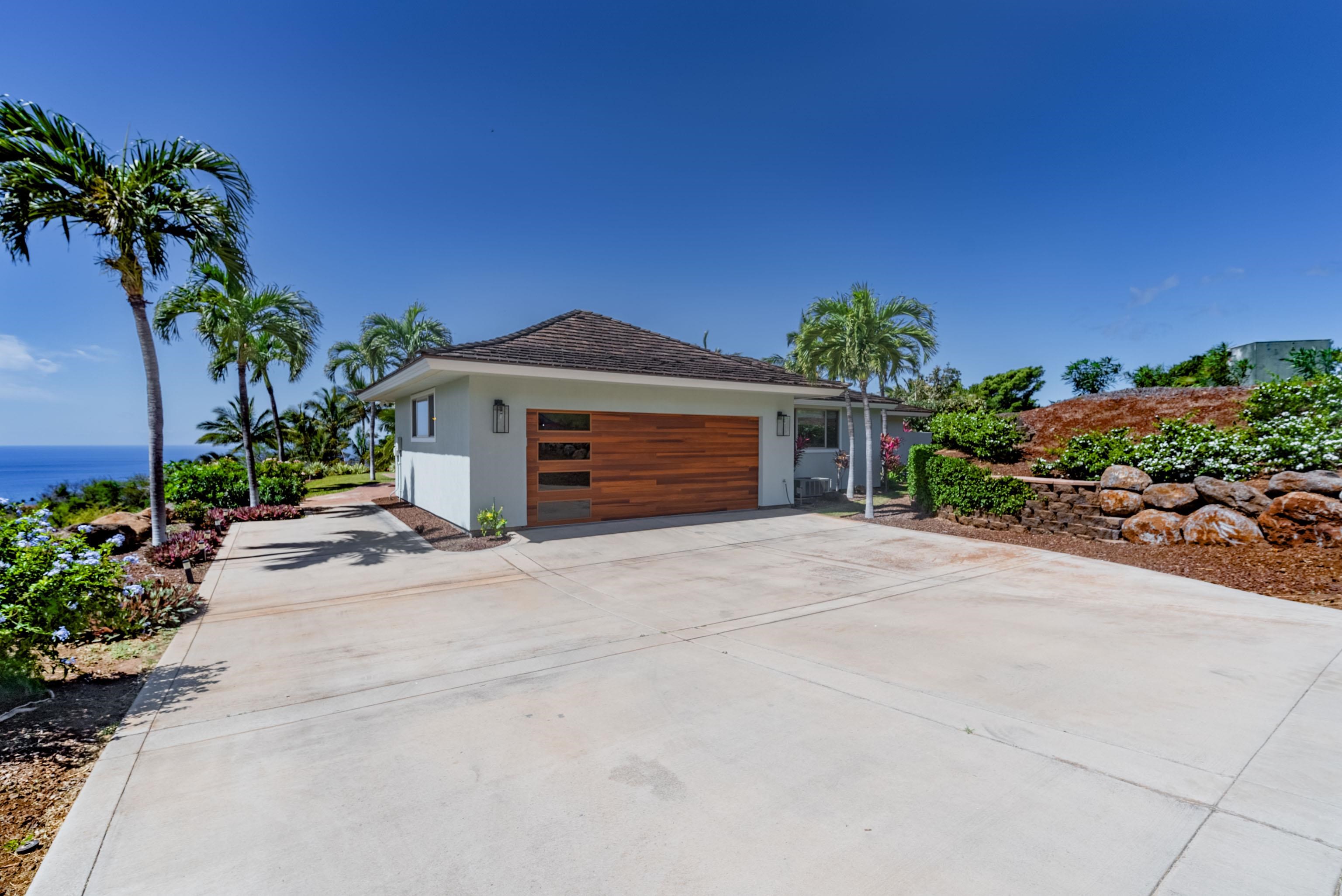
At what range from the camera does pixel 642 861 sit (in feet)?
7.02

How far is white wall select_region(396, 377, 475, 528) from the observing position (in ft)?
32.2

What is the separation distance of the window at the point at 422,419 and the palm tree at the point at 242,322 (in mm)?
2824

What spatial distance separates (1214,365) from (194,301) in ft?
109

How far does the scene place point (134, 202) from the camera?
24.0 ft

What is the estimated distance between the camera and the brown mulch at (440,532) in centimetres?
879

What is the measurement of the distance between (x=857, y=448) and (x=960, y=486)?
5.81 metres

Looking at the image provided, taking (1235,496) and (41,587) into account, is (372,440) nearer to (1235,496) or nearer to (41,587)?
(41,587)

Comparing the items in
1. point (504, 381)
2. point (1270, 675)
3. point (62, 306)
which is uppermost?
point (62, 306)

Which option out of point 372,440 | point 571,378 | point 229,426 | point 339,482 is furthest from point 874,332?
point 229,426

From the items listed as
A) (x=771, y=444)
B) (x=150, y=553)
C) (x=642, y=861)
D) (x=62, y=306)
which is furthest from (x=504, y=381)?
(x=62, y=306)

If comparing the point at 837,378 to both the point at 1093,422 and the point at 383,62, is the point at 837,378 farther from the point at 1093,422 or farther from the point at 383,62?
the point at 383,62

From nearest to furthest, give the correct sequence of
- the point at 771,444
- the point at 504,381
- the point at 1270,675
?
the point at 1270,675 → the point at 504,381 → the point at 771,444

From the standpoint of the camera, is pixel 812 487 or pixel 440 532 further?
pixel 812 487

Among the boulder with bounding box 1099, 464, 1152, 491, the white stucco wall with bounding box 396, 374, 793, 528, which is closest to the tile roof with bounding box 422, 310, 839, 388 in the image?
the white stucco wall with bounding box 396, 374, 793, 528
